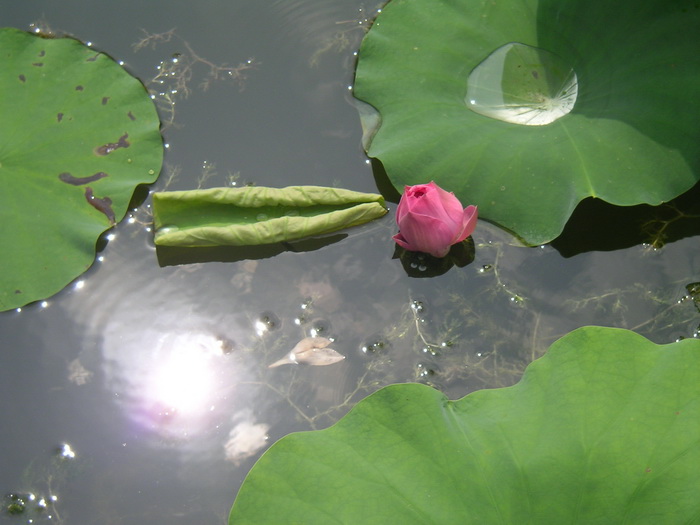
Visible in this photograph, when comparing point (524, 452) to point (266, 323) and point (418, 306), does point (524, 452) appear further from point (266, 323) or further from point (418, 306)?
point (266, 323)

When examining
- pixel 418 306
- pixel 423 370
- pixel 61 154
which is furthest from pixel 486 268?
pixel 61 154

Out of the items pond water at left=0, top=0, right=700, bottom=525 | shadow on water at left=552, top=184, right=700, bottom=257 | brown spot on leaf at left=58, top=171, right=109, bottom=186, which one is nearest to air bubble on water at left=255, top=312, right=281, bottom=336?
pond water at left=0, top=0, right=700, bottom=525


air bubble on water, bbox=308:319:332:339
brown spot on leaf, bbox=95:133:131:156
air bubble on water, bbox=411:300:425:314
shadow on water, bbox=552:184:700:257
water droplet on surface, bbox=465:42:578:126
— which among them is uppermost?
water droplet on surface, bbox=465:42:578:126

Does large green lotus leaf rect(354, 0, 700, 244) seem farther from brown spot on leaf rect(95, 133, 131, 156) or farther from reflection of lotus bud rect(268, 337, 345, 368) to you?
brown spot on leaf rect(95, 133, 131, 156)

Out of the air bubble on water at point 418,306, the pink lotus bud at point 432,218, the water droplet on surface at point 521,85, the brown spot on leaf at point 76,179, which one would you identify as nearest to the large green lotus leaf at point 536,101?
the water droplet on surface at point 521,85

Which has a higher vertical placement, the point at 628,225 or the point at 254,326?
the point at 628,225

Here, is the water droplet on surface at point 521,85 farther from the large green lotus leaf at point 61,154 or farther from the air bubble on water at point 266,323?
the large green lotus leaf at point 61,154
